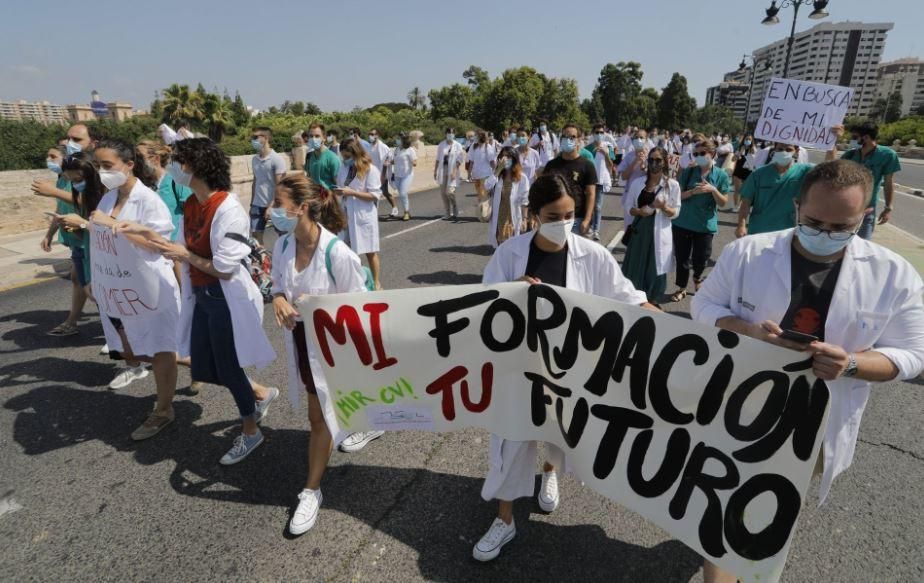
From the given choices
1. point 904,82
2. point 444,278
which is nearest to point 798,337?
point 444,278

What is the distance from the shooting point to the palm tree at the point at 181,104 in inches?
1444

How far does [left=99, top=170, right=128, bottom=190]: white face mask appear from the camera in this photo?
3.40 meters

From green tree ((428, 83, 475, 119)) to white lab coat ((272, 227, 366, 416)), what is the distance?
174 feet

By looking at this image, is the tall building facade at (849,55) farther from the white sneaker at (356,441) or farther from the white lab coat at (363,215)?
the white sneaker at (356,441)

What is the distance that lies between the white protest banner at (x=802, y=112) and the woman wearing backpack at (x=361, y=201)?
4617 mm

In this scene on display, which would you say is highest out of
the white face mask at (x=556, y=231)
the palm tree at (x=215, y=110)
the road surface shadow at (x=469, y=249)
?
the palm tree at (x=215, y=110)

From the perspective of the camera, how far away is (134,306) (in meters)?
3.57

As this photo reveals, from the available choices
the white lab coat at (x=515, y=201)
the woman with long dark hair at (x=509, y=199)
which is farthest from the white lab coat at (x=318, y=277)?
the white lab coat at (x=515, y=201)

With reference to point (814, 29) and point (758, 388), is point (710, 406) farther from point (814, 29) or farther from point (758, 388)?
point (814, 29)

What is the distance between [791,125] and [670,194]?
2.14 meters

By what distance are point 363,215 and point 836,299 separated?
5.60 metres

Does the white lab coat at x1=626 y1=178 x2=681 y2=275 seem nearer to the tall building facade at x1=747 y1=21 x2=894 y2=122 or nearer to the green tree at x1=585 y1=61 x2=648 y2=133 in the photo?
the green tree at x1=585 y1=61 x2=648 y2=133

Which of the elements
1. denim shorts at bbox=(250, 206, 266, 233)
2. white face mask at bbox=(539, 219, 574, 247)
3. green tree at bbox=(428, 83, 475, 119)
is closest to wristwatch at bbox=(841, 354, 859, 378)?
white face mask at bbox=(539, 219, 574, 247)

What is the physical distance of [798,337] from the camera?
69.7 inches
